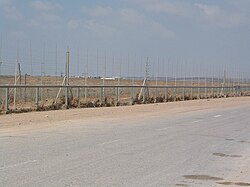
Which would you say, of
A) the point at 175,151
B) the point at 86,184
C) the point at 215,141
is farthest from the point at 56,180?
the point at 215,141

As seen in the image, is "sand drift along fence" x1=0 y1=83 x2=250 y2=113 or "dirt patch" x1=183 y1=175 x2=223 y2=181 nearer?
"dirt patch" x1=183 y1=175 x2=223 y2=181

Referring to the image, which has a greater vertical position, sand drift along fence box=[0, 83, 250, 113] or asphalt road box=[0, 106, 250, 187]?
sand drift along fence box=[0, 83, 250, 113]

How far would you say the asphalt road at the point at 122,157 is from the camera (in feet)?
30.1

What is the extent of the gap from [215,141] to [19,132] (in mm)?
6314

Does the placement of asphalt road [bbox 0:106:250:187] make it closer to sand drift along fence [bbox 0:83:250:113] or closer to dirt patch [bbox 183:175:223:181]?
dirt patch [bbox 183:175:223:181]

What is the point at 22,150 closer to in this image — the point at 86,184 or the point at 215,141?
the point at 86,184

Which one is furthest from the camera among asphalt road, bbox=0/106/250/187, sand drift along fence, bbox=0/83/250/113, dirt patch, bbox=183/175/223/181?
sand drift along fence, bbox=0/83/250/113

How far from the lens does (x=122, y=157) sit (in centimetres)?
1184

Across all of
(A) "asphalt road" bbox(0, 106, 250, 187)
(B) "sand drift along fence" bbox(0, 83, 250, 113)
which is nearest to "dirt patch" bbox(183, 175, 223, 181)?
(A) "asphalt road" bbox(0, 106, 250, 187)

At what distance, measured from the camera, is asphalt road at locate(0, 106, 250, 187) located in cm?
917

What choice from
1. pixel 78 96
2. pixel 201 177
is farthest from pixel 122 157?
pixel 78 96

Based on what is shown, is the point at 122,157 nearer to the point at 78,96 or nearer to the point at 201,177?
the point at 201,177

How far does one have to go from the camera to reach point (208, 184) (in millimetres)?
9016

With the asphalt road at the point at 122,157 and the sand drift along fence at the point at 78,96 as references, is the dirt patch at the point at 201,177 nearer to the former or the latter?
the asphalt road at the point at 122,157
